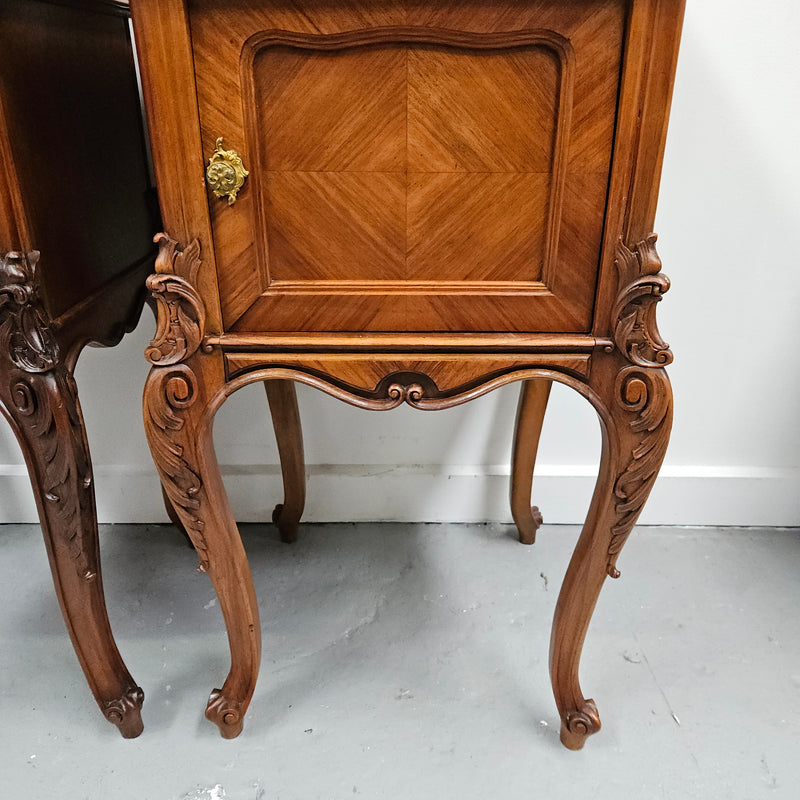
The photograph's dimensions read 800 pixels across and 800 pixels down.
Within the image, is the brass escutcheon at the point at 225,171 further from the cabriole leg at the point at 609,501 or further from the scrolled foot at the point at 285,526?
the scrolled foot at the point at 285,526

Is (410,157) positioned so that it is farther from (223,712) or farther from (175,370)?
(223,712)

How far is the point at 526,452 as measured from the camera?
112 centimetres

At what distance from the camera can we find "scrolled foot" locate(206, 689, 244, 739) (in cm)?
84

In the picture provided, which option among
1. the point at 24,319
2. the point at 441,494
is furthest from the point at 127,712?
the point at 441,494

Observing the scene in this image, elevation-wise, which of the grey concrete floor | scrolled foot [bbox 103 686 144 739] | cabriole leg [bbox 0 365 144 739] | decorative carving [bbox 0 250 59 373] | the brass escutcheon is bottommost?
the grey concrete floor

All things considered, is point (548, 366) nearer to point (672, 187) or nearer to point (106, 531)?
point (672, 187)

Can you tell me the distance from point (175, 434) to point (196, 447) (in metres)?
0.02

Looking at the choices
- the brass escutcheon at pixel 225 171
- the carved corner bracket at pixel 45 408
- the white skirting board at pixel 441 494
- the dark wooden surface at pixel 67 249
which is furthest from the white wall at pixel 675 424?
the brass escutcheon at pixel 225 171

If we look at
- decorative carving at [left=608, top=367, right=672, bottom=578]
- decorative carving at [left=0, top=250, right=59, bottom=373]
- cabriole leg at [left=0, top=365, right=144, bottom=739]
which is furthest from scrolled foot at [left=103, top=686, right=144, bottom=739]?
decorative carving at [left=608, top=367, right=672, bottom=578]

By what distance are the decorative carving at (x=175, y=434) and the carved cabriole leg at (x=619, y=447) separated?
1.30 feet

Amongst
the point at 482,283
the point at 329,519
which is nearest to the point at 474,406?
the point at 329,519

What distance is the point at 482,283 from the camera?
25.4 inches

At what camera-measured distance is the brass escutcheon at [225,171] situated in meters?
0.60

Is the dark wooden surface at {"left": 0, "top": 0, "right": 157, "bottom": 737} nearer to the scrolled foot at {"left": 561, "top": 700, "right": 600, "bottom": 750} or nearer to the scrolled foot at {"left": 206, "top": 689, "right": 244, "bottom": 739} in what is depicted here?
the scrolled foot at {"left": 206, "top": 689, "right": 244, "bottom": 739}
